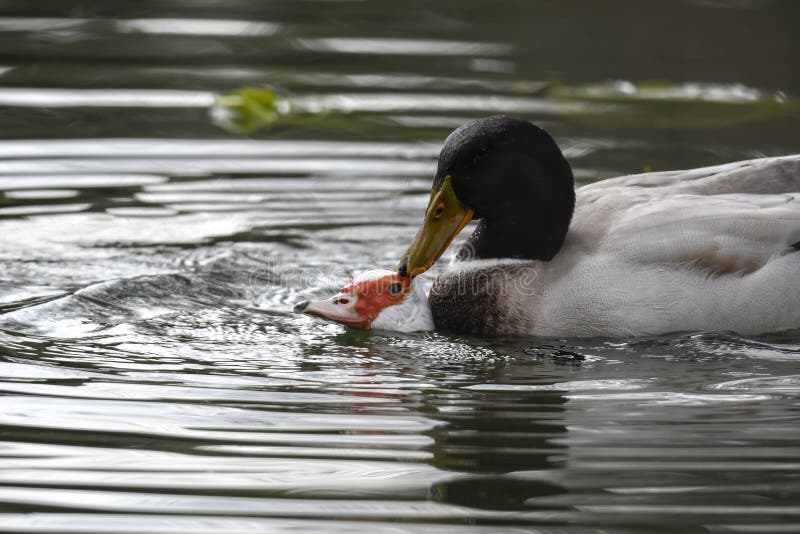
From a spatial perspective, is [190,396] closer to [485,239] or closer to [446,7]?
[485,239]

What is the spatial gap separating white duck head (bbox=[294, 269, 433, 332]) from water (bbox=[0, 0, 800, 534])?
87 millimetres

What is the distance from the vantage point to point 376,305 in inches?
285

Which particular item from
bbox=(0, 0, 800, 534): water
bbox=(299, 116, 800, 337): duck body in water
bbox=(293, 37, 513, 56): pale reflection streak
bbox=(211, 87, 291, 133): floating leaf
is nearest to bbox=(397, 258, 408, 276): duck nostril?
bbox=(299, 116, 800, 337): duck body in water

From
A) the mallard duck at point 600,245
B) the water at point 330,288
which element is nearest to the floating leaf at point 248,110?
the water at point 330,288

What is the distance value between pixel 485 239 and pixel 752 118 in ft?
15.5

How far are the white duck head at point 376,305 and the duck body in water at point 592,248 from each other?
10mm

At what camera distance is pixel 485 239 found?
7547mm

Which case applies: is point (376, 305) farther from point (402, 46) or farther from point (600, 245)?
point (402, 46)

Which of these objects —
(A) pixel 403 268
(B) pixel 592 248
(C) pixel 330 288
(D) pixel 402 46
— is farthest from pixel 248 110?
(B) pixel 592 248

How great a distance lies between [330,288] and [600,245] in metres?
1.73

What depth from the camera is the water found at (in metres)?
4.95

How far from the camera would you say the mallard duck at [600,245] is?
690cm

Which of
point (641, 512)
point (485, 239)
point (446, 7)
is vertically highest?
point (446, 7)

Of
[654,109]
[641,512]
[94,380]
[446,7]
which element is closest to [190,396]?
[94,380]
